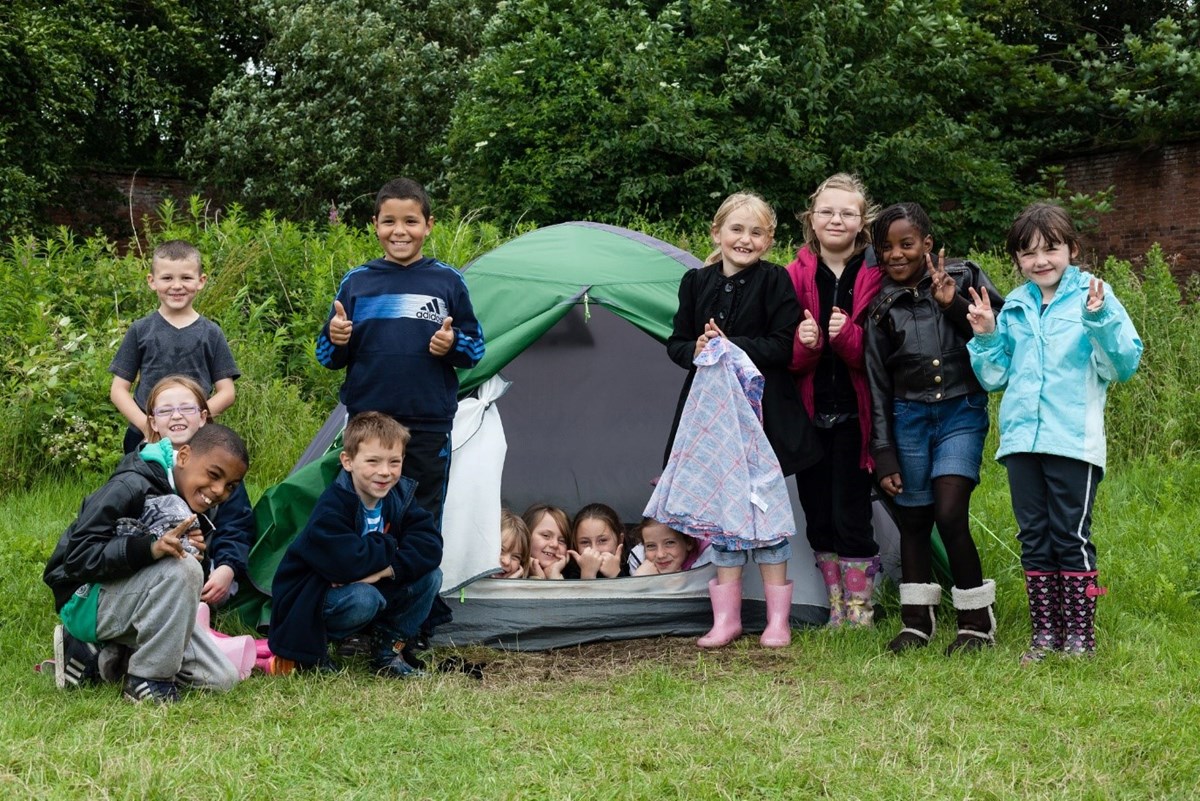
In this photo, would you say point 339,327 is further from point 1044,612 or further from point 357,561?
point 1044,612

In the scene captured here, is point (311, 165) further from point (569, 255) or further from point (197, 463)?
point (197, 463)

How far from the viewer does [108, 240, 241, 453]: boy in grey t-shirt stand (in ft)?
14.1

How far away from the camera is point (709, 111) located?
1049 cm

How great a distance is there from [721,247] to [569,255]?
826 mm

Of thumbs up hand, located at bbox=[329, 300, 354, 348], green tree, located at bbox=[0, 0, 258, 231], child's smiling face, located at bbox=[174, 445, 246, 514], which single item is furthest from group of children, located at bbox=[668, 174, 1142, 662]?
green tree, located at bbox=[0, 0, 258, 231]

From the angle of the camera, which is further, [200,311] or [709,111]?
[709,111]

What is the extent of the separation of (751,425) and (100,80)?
13697 millimetres

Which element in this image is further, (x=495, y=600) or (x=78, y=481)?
(x=78, y=481)

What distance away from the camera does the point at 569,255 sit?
16.1ft

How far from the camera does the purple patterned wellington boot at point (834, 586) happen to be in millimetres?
4277

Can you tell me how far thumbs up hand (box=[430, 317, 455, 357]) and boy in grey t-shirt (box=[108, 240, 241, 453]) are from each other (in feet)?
2.80

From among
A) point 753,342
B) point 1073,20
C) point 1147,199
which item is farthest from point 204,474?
point 1073,20

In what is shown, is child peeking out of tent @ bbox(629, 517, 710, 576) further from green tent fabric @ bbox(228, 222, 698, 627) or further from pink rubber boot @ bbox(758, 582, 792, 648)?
green tent fabric @ bbox(228, 222, 698, 627)

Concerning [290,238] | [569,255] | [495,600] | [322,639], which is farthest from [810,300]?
[290,238]
